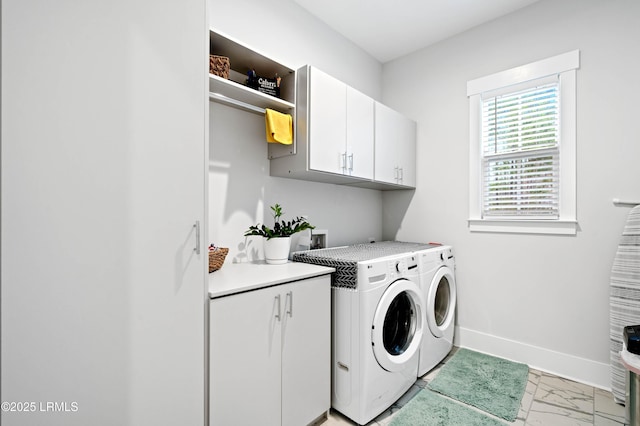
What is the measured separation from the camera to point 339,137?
83.2 inches

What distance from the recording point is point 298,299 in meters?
1.51

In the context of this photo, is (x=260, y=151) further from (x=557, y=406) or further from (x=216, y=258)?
(x=557, y=406)

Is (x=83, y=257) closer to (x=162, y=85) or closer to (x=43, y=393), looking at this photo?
(x=43, y=393)

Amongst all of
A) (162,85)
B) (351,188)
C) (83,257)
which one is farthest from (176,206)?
(351,188)

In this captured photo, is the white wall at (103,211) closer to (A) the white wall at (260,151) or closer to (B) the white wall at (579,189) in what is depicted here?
(A) the white wall at (260,151)

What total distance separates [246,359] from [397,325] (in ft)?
3.73

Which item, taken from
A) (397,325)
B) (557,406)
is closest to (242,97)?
(397,325)

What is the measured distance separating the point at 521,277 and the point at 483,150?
3.67 ft

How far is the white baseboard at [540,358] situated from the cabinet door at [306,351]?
62.4 inches

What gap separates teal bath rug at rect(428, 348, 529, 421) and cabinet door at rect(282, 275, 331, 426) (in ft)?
2.98

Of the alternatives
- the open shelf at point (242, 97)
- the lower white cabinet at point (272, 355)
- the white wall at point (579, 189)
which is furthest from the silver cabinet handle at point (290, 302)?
the white wall at point (579, 189)

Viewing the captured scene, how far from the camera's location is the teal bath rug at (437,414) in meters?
1.66

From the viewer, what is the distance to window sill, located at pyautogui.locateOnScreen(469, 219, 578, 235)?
2154 millimetres

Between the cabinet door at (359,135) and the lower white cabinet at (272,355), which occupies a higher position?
the cabinet door at (359,135)
